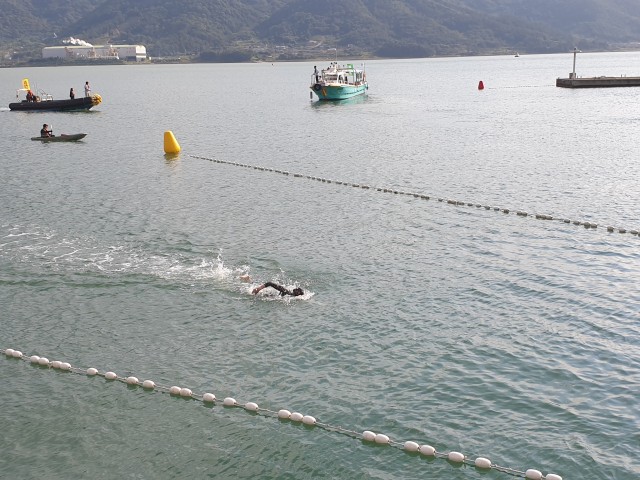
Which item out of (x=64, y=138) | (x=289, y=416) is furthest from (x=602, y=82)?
(x=289, y=416)

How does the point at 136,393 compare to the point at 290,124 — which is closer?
the point at 136,393

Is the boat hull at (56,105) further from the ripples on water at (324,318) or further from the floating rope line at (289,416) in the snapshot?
the floating rope line at (289,416)

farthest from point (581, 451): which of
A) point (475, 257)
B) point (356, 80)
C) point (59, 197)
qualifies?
point (356, 80)

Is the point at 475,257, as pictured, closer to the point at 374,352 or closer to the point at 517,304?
the point at 517,304

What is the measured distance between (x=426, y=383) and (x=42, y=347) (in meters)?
10.5

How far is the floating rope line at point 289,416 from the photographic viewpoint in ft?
44.9

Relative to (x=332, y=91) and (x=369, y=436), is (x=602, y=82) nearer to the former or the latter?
(x=332, y=91)

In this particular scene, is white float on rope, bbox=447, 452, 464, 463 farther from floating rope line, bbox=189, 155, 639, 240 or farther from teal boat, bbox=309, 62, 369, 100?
teal boat, bbox=309, 62, 369, 100

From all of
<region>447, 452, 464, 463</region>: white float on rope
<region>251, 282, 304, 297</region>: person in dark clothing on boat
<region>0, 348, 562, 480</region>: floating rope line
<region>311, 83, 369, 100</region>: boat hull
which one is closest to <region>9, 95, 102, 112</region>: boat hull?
<region>311, 83, 369, 100</region>: boat hull

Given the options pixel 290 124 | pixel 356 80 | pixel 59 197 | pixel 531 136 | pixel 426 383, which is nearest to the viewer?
pixel 426 383

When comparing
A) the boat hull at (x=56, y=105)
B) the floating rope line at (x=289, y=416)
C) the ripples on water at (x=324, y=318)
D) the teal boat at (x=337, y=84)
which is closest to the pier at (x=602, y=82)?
the teal boat at (x=337, y=84)

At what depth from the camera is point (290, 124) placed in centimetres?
7250

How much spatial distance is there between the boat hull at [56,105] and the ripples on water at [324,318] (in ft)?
141

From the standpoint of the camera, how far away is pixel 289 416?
50.9 ft
